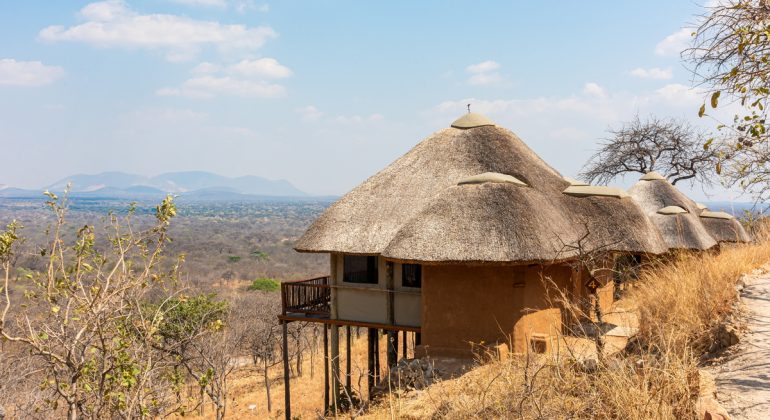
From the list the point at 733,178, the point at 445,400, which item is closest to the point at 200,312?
the point at 445,400

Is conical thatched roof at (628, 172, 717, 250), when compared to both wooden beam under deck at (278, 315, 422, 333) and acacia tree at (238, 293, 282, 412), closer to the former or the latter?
wooden beam under deck at (278, 315, 422, 333)

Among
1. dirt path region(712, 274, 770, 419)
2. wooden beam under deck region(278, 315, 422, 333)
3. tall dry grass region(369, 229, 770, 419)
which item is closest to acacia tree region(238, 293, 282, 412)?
wooden beam under deck region(278, 315, 422, 333)

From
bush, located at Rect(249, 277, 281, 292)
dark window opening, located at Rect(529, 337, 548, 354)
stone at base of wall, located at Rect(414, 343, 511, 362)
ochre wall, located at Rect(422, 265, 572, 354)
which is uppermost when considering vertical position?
ochre wall, located at Rect(422, 265, 572, 354)

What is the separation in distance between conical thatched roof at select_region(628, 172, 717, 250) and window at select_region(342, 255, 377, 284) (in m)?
8.19

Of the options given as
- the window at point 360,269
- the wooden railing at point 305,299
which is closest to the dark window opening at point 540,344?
the window at point 360,269

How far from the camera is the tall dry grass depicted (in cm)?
438

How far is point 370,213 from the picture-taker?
1229cm

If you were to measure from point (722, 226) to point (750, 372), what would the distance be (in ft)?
53.4

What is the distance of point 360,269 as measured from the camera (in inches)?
565

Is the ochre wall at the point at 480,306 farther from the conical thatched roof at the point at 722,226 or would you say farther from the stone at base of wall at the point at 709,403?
the conical thatched roof at the point at 722,226

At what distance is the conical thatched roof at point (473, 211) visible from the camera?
998cm

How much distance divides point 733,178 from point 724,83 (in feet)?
9.56

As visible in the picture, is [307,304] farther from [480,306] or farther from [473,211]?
[473,211]

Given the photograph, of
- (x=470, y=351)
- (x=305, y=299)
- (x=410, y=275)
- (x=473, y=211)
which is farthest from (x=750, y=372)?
(x=305, y=299)
